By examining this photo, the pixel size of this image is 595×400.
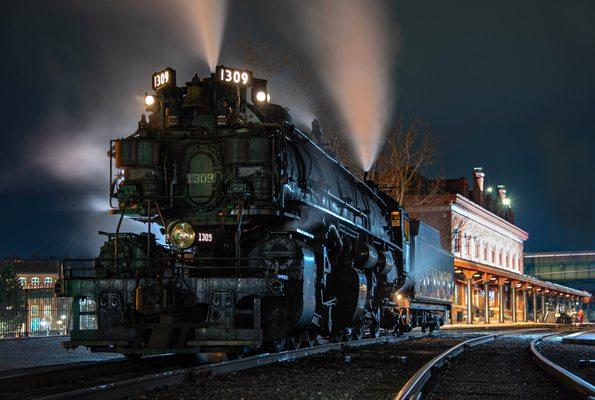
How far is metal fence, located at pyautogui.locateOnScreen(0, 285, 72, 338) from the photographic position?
740 inches

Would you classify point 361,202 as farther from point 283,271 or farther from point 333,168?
point 283,271

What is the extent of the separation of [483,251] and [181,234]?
5943cm

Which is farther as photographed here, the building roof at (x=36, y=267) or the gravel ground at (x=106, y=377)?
the building roof at (x=36, y=267)

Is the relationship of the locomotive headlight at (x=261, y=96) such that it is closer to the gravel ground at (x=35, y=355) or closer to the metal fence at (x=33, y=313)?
the gravel ground at (x=35, y=355)

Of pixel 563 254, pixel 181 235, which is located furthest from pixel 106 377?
pixel 563 254

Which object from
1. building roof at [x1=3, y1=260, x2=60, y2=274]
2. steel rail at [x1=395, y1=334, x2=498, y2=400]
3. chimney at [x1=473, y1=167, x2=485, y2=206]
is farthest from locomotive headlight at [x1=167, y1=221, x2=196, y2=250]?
building roof at [x1=3, y1=260, x2=60, y2=274]

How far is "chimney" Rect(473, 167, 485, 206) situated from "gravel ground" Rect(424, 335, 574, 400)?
5576 cm

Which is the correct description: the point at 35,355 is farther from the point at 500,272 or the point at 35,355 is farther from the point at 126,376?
the point at 500,272

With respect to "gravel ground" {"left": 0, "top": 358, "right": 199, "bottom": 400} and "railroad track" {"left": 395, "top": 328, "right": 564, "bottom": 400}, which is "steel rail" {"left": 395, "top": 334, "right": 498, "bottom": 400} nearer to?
"railroad track" {"left": 395, "top": 328, "right": 564, "bottom": 400}

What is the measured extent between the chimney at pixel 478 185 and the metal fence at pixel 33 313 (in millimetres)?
52090

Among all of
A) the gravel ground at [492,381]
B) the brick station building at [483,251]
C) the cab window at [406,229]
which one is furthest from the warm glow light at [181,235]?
the brick station building at [483,251]

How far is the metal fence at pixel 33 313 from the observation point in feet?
61.7

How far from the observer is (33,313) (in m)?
19.9

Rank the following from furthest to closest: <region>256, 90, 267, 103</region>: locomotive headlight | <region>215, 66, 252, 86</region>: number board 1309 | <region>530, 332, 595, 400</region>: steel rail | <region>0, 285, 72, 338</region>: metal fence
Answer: <region>0, 285, 72, 338</region>: metal fence
<region>256, 90, 267, 103</region>: locomotive headlight
<region>215, 66, 252, 86</region>: number board 1309
<region>530, 332, 595, 400</region>: steel rail
